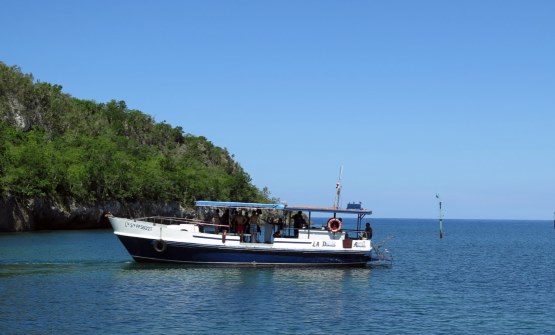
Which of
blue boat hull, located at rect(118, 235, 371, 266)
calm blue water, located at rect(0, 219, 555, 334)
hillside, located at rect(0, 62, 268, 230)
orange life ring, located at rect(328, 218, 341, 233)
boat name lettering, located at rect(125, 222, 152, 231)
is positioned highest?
hillside, located at rect(0, 62, 268, 230)

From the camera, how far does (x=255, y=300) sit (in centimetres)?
3297

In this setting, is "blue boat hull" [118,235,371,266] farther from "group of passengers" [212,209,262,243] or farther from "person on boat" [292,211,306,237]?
"person on boat" [292,211,306,237]

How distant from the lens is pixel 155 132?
15988cm

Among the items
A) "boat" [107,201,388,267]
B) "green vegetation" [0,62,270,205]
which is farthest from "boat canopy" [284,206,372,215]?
"green vegetation" [0,62,270,205]

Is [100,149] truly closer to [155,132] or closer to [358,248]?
[155,132]

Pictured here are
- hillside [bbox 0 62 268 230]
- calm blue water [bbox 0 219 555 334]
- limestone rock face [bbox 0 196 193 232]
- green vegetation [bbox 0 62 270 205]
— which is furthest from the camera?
green vegetation [bbox 0 62 270 205]

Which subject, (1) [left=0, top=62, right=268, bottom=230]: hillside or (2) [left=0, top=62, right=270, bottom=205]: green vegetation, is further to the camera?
(2) [left=0, top=62, right=270, bottom=205]: green vegetation

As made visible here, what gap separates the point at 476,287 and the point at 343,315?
15.7 metres

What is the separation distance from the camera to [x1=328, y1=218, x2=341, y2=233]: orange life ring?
46375 mm

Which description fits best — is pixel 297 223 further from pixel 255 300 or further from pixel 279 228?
pixel 255 300

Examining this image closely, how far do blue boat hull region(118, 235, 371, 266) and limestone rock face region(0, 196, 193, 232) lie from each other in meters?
43.2

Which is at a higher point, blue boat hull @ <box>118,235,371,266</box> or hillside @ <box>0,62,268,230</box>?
hillside @ <box>0,62,268,230</box>

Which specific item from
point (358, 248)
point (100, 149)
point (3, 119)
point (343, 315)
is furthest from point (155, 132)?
point (343, 315)

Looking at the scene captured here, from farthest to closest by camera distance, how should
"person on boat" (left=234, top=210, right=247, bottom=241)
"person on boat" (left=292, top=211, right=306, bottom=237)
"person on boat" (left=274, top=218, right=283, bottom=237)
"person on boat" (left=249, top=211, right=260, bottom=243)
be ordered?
"person on boat" (left=292, top=211, right=306, bottom=237) < "person on boat" (left=274, top=218, right=283, bottom=237) < "person on boat" (left=249, top=211, right=260, bottom=243) < "person on boat" (left=234, top=210, right=247, bottom=241)
